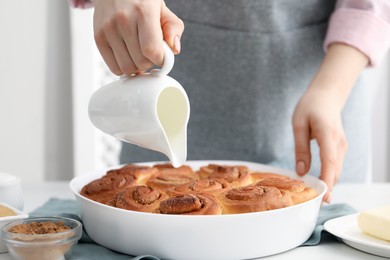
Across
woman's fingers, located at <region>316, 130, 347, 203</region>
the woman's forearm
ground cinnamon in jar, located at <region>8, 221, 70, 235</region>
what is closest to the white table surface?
woman's fingers, located at <region>316, 130, 347, 203</region>

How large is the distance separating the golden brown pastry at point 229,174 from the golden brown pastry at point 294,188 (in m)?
0.05

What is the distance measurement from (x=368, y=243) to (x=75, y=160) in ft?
6.37

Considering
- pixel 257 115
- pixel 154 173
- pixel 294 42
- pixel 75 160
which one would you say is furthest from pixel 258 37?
pixel 75 160

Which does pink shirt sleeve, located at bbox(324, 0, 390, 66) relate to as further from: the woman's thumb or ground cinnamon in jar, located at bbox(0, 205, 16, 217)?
ground cinnamon in jar, located at bbox(0, 205, 16, 217)

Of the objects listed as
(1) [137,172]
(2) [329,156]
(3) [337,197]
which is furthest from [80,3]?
(3) [337,197]

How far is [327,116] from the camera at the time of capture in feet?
4.31

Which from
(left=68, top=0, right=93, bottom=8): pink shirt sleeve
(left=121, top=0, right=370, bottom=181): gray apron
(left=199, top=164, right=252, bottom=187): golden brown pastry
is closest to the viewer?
(left=199, top=164, right=252, bottom=187): golden brown pastry

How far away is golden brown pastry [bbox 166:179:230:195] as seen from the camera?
1074 mm

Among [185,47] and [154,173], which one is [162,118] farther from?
[185,47]

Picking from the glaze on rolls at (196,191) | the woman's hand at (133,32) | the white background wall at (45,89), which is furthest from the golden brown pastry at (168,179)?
the white background wall at (45,89)

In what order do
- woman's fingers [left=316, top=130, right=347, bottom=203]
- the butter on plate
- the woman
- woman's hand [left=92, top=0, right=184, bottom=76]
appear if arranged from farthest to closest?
the woman → woman's fingers [left=316, top=130, right=347, bottom=203] → the butter on plate → woman's hand [left=92, top=0, right=184, bottom=76]

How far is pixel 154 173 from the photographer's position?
4.18 ft

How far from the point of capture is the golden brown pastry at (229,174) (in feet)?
3.85

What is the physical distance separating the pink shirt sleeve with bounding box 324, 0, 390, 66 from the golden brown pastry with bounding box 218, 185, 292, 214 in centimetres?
56
